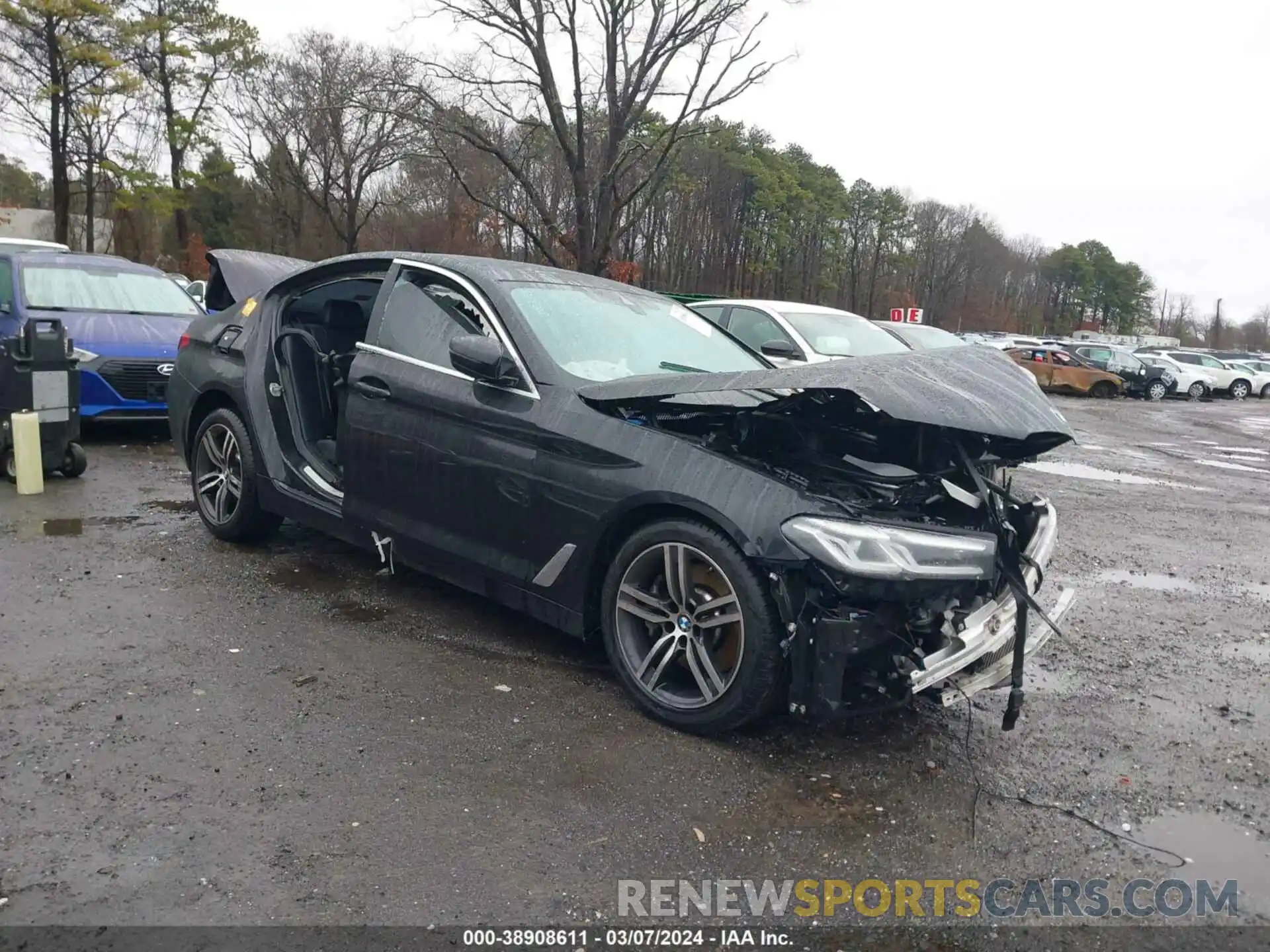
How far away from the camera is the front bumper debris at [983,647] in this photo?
10.6ft

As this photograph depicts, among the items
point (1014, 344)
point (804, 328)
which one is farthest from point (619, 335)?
point (1014, 344)

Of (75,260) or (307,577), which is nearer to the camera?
(307,577)

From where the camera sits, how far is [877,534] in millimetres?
3176

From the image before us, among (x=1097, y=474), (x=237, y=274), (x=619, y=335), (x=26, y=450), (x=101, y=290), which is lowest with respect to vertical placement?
(x=1097, y=474)

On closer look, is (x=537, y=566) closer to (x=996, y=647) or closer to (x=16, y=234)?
(x=996, y=647)

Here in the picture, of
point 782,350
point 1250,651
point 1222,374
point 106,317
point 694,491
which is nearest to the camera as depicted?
point 694,491

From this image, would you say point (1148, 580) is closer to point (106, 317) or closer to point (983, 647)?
point (983, 647)

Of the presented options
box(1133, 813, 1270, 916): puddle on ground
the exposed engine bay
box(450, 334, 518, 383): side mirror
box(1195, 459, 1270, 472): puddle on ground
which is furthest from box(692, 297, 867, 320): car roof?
box(1133, 813, 1270, 916): puddle on ground

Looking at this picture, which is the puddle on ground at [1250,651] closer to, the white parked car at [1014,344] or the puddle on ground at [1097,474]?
the puddle on ground at [1097,474]

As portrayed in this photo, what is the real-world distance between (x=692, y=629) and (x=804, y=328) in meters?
7.76

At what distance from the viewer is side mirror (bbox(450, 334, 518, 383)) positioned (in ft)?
13.2

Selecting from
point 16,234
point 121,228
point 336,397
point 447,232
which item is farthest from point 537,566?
point 16,234

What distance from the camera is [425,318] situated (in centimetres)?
462

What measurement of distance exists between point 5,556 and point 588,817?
418 centimetres
